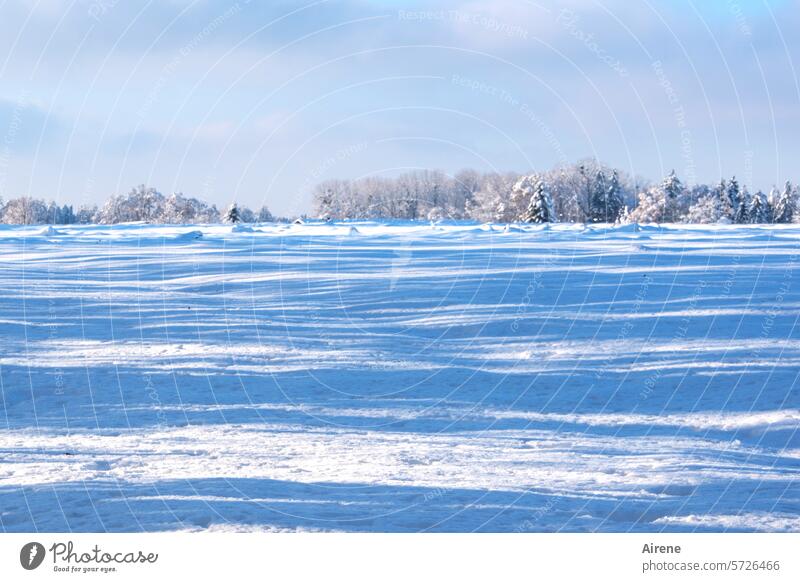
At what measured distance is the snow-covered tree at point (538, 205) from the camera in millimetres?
59219

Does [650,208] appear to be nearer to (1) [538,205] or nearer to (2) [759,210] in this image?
→ (2) [759,210]

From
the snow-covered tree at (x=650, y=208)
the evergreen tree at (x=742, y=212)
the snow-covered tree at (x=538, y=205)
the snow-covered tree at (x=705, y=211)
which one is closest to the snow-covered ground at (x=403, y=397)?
the snow-covered tree at (x=538, y=205)

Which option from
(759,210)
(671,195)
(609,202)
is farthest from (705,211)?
(609,202)

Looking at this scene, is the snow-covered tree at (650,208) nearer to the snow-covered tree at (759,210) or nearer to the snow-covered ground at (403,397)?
the snow-covered tree at (759,210)

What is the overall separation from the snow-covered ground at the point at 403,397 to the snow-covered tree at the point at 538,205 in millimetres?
31708

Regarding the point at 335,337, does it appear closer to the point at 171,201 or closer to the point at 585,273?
the point at 585,273

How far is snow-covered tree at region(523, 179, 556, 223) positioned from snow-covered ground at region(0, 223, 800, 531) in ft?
104

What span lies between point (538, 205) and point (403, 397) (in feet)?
157

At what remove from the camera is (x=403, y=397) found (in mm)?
12680

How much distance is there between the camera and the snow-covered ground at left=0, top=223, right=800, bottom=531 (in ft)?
24.1

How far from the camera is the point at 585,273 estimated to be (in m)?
25.1

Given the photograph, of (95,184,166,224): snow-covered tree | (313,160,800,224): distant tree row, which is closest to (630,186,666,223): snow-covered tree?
(313,160,800,224): distant tree row

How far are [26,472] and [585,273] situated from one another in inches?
749

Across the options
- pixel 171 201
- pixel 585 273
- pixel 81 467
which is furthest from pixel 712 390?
pixel 171 201
